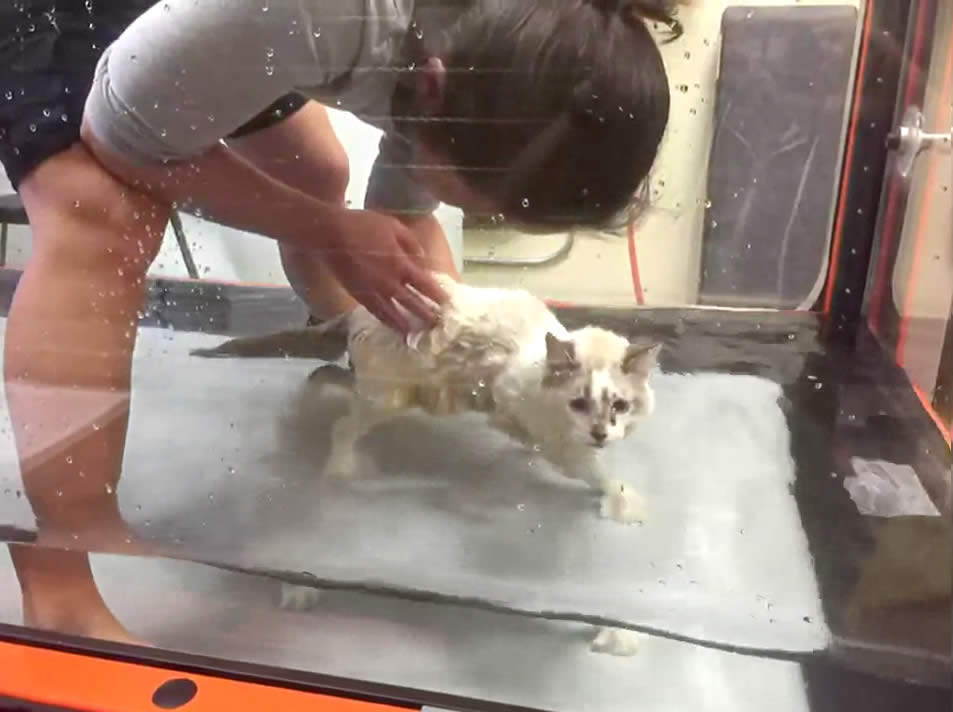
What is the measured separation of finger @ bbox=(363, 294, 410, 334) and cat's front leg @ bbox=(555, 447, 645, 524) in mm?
173

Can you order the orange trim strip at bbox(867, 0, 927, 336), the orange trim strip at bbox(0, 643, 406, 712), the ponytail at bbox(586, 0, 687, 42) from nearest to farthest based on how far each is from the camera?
the orange trim strip at bbox(0, 643, 406, 712) → the ponytail at bbox(586, 0, 687, 42) → the orange trim strip at bbox(867, 0, 927, 336)

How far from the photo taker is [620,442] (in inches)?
26.0

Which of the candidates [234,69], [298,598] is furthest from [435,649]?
[234,69]

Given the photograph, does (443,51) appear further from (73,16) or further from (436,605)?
(436,605)

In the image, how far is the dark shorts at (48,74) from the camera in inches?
24.8

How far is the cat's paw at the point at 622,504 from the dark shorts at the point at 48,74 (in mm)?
387

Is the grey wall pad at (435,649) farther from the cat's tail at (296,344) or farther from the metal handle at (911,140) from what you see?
the metal handle at (911,140)

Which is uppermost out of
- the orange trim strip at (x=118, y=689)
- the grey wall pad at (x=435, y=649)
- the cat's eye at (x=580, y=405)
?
the cat's eye at (x=580, y=405)

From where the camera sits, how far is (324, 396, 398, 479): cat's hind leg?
68 centimetres

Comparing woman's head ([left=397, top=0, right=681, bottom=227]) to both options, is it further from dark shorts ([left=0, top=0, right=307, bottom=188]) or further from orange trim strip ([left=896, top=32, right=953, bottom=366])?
orange trim strip ([left=896, top=32, right=953, bottom=366])

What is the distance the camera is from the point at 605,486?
0.63m

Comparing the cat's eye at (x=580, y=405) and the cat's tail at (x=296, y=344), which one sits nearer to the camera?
the cat's eye at (x=580, y=405)

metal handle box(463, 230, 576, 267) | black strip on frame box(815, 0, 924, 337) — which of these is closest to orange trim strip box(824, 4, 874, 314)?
black strip on frame box(815, 0, 924, 337)

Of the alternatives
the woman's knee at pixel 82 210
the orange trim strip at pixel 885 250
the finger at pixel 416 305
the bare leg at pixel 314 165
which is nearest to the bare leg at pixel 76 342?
the woman's knee at pixel 82 210
